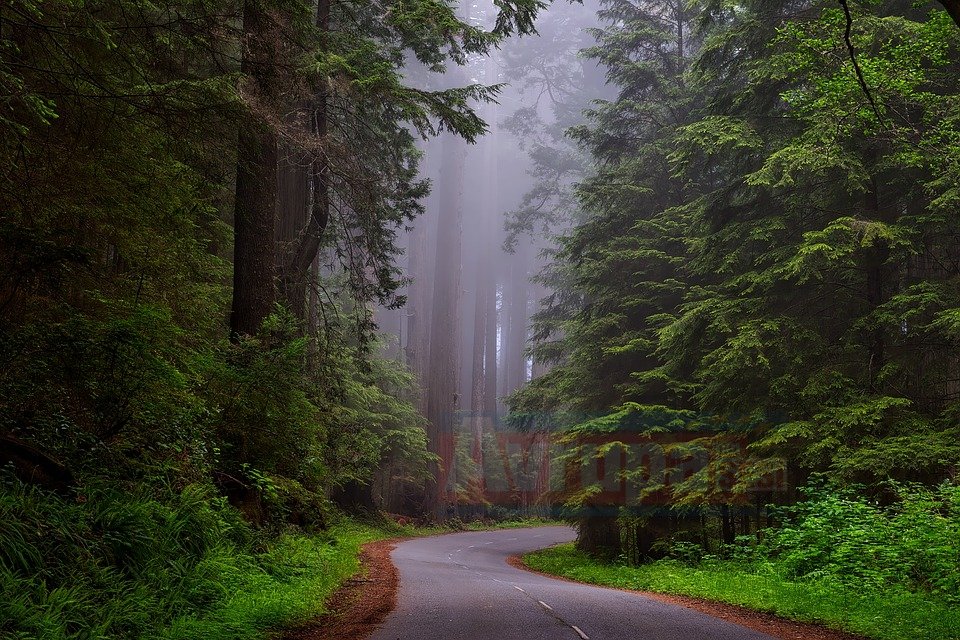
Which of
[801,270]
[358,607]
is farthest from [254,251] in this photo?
[801,270]

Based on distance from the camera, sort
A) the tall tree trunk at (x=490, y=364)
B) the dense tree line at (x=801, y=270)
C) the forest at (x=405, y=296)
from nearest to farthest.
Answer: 1. the forest at (x=405, y=296)
2. the dense tree line at (x=801, y=270)
3. the tall tree trunk at (x=490, y=364)

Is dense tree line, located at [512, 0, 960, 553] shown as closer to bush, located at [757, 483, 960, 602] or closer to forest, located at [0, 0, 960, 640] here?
forest, located at [0, 0, 960, 640]

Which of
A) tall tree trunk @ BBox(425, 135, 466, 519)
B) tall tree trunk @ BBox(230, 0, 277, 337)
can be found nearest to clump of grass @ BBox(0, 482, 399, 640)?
tall tree trunk @ BBox(230, 0, 277, 337)

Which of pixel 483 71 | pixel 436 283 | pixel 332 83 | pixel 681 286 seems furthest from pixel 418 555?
pixel 483 71

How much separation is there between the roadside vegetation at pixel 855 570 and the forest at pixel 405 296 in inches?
2.7

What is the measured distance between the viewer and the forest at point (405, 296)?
625cm

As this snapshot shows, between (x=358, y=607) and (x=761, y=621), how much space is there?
208 inches

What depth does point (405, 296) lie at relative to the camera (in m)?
14.2

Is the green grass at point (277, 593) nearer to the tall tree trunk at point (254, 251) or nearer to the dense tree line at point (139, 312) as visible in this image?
the dense tree line at point (139, 312)

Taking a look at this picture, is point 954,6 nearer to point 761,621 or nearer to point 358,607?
point 761,621

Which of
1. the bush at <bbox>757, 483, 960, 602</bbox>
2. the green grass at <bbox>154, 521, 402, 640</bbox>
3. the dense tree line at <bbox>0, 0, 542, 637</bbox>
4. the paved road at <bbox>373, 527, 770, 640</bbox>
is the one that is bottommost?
the paved road at <bbox>373, 527, 770, 640</bbox>

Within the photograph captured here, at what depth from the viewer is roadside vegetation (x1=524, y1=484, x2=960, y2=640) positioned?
7840mm

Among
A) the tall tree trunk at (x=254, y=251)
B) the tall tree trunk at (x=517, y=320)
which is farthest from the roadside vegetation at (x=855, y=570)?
the tall tree trunk at (x=517, y=320)

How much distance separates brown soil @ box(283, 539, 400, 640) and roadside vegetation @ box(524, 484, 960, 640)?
5214 mm
